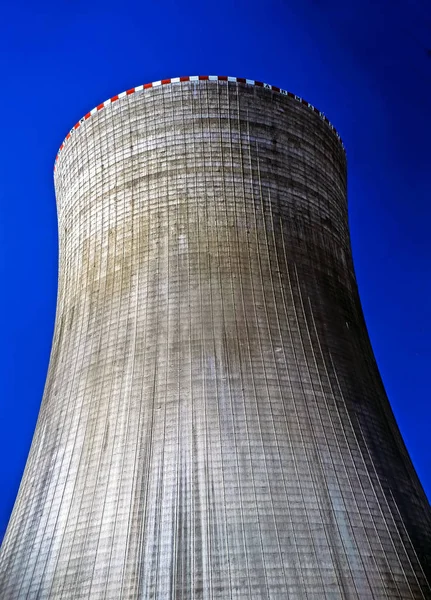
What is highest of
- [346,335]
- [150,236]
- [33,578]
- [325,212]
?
[325,212]

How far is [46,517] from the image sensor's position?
3.00 metres

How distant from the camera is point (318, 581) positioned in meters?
2.57

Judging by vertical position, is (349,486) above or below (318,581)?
above

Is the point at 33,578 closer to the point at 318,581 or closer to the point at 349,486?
the point at 318,581

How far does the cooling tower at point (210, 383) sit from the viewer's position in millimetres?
2656

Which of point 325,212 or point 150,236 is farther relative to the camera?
point 325,212

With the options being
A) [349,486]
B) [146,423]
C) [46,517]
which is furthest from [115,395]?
[349,486]

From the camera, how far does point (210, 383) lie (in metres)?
3.09

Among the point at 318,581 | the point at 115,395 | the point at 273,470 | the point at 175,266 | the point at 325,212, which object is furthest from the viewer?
the point at 325,212

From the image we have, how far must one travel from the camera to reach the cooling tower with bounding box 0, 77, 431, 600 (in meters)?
2.66

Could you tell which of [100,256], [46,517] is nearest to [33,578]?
[46,517]

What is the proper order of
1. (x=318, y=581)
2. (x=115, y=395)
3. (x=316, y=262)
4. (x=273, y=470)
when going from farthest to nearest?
(x=316, y=262)
(x=115, y=395)
(x=273, y=470)
(x=318, y=581)

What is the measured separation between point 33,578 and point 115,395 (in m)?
0.89

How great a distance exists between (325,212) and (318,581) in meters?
2.29
